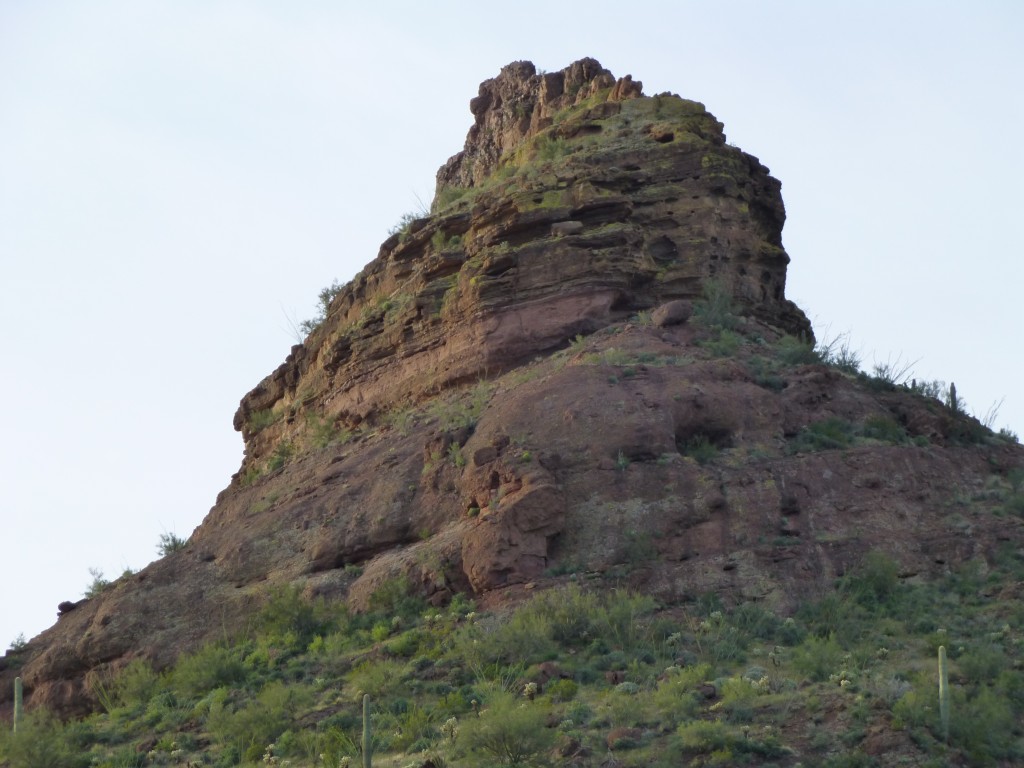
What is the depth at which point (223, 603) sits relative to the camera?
103 ft

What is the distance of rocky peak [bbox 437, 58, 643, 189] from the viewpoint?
4303 cm

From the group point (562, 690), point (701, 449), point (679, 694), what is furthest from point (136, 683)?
point (701, 449)

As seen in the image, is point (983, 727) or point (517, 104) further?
point (517, 104)

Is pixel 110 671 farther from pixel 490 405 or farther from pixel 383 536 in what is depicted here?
pixel 490 405

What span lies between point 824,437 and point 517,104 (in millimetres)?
18664

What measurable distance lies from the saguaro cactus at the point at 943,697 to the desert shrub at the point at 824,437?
24.7 ft

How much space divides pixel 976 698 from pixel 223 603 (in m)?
14.0

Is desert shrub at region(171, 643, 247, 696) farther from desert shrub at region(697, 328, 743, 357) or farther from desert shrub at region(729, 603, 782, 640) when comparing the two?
desert shrub at region(697, 328, 743, 357)

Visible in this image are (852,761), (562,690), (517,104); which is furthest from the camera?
(517,104)

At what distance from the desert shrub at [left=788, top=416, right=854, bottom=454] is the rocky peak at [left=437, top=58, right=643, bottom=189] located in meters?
12.6

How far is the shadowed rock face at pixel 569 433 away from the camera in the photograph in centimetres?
2848

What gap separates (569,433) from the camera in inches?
1186

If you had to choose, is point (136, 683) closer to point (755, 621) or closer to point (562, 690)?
point (562, 690)

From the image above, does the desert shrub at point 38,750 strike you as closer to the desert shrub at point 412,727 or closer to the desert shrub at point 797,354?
the desert shrub at point 412,727
